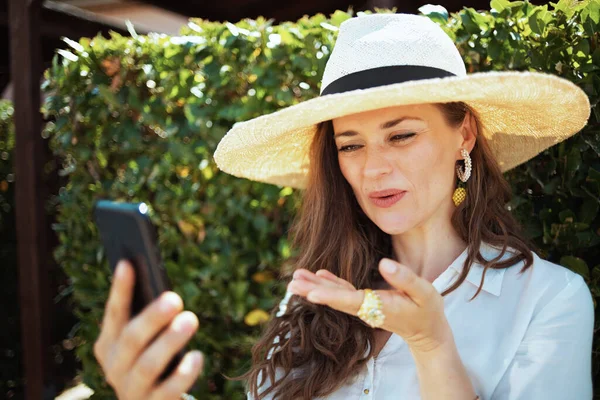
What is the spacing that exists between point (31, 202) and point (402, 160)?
319cm

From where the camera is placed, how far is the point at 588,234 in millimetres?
2240

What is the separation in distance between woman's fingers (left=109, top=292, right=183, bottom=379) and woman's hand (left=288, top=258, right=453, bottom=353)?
1.44ft

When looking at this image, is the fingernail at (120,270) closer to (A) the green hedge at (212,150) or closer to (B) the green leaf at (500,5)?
(A) the green hedge at (212,150)

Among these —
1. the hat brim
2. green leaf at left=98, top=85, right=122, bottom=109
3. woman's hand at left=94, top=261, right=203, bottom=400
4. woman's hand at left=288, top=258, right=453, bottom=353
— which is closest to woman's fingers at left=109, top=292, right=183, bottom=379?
woman's hand at left=94, top=261, right=203, bottom=400

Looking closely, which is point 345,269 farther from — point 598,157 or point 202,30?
point 202,30

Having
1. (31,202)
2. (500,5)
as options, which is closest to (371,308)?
(500,5)

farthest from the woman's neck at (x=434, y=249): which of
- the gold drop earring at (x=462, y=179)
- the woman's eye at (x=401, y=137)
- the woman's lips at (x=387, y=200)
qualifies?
the woman's eye at (x=401, y=137)

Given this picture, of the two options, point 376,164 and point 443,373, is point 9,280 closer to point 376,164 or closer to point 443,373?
point 376,164

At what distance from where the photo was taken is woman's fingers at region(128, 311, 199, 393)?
90 centimetres

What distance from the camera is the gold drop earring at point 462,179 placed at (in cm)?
206

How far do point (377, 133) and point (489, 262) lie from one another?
528mm

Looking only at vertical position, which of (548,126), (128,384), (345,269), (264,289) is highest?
(548,126)

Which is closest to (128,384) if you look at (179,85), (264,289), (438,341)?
(438,341)

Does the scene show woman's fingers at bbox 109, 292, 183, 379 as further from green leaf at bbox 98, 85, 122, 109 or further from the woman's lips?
green leaf at bbox 98, 85, 122, 109
